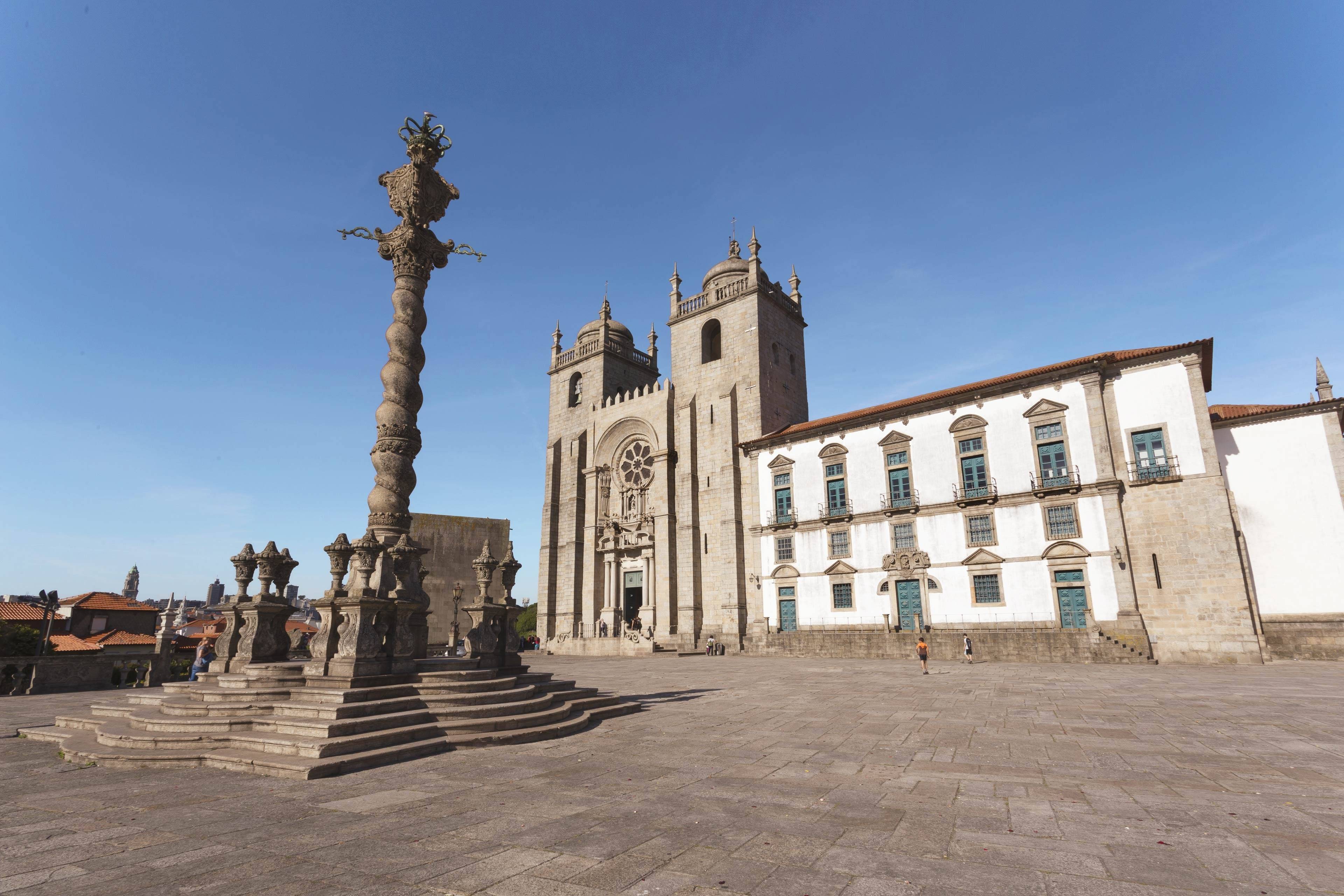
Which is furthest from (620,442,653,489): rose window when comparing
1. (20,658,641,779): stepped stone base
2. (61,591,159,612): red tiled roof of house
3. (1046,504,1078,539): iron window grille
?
(61,591,159,612): red tiled roof of house

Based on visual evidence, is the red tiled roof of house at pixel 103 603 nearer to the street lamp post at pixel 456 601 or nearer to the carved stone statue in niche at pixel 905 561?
the street lamp post at pixel 456 601

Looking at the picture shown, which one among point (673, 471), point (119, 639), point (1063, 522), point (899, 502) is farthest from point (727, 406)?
point (119, 639)

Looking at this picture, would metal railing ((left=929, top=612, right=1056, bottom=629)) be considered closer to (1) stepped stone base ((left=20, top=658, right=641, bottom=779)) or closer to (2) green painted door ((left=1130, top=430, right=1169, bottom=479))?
(2) green painted door ((left=1130, top=430, right=1169, bottom=479))

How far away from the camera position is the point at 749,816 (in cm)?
571

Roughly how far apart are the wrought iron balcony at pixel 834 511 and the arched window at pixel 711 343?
12587 millimetres

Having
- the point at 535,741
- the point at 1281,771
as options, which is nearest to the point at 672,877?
the point at 535,741

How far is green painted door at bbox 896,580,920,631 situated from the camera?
28766mm

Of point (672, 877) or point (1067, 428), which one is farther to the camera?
point (1067, 428)

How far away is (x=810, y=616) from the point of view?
31828 mm

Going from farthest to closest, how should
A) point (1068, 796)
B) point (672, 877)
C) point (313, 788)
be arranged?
point (313, 788), point (1068, 796), point (672, 877)

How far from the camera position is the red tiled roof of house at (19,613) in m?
40.9

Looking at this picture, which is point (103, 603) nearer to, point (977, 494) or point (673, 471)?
point (673, 471)

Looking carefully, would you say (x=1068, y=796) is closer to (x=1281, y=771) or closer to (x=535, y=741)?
(x=1281, y=771)

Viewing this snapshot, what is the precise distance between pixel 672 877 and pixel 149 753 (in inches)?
307
